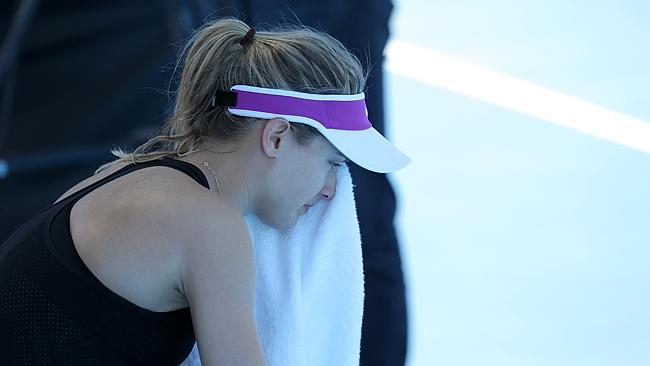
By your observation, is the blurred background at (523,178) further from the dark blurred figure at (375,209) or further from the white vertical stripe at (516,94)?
the dark blurred figure at (375,209)

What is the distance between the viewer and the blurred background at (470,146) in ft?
8.30

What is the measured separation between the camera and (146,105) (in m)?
2.76

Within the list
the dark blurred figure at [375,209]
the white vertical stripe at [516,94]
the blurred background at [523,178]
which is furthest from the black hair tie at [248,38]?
the white vertical stripe at [516,94]

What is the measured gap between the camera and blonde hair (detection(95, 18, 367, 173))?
48.1 inches

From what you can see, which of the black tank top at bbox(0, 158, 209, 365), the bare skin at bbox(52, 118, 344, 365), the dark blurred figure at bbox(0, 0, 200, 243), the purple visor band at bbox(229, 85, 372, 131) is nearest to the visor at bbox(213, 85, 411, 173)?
the purple visor band at bbox(229, 85, 372, 131)

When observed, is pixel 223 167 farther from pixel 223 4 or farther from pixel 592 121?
pixel 592 121

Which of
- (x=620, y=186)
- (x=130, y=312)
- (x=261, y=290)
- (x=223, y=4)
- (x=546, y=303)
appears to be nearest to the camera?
(x=130, y=312)

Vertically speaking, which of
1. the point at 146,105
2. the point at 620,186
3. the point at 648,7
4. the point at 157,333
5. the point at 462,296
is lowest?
the point at 462,296

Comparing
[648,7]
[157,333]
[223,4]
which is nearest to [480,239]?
[648,7]

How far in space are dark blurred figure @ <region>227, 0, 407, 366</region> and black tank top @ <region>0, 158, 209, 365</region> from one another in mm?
920

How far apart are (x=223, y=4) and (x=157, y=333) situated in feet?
4.12

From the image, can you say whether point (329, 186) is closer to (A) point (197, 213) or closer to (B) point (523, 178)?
(A) point (197, 213)

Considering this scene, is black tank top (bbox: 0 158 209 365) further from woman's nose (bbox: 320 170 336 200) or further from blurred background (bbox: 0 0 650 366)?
blurred background (bbox: 0 0 650 366)

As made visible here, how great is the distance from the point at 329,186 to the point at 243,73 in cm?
18
